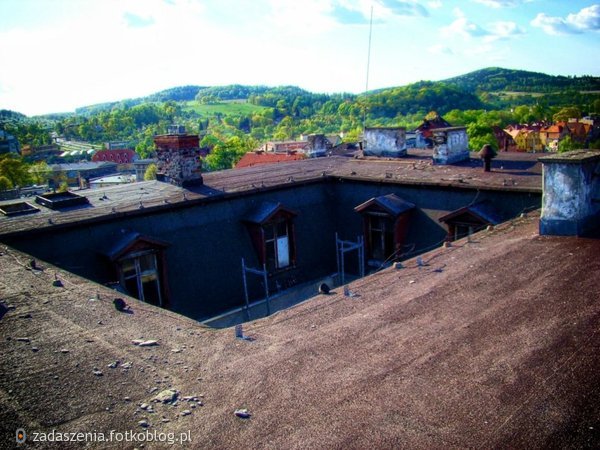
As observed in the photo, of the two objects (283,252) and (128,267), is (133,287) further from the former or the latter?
(283,252)

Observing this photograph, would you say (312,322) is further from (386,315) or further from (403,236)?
(403,236)

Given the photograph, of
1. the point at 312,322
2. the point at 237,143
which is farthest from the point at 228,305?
the point at 237,143

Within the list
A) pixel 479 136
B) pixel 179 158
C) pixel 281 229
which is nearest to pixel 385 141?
pixel 281 229

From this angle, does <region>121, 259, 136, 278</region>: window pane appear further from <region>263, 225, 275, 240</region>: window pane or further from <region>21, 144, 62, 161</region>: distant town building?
<region>21, 144, 62, 161</region>: distant town building

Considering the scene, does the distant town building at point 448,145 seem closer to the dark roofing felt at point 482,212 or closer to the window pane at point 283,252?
the dark roofing felt at point 482,212

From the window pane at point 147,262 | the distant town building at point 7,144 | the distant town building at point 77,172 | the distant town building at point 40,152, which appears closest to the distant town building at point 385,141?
the window pane at point 147,262

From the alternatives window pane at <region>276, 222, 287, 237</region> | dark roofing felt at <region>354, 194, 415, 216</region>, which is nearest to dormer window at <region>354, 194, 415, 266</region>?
dark roofing felt at <region>354, 194, 415, 216</region>
